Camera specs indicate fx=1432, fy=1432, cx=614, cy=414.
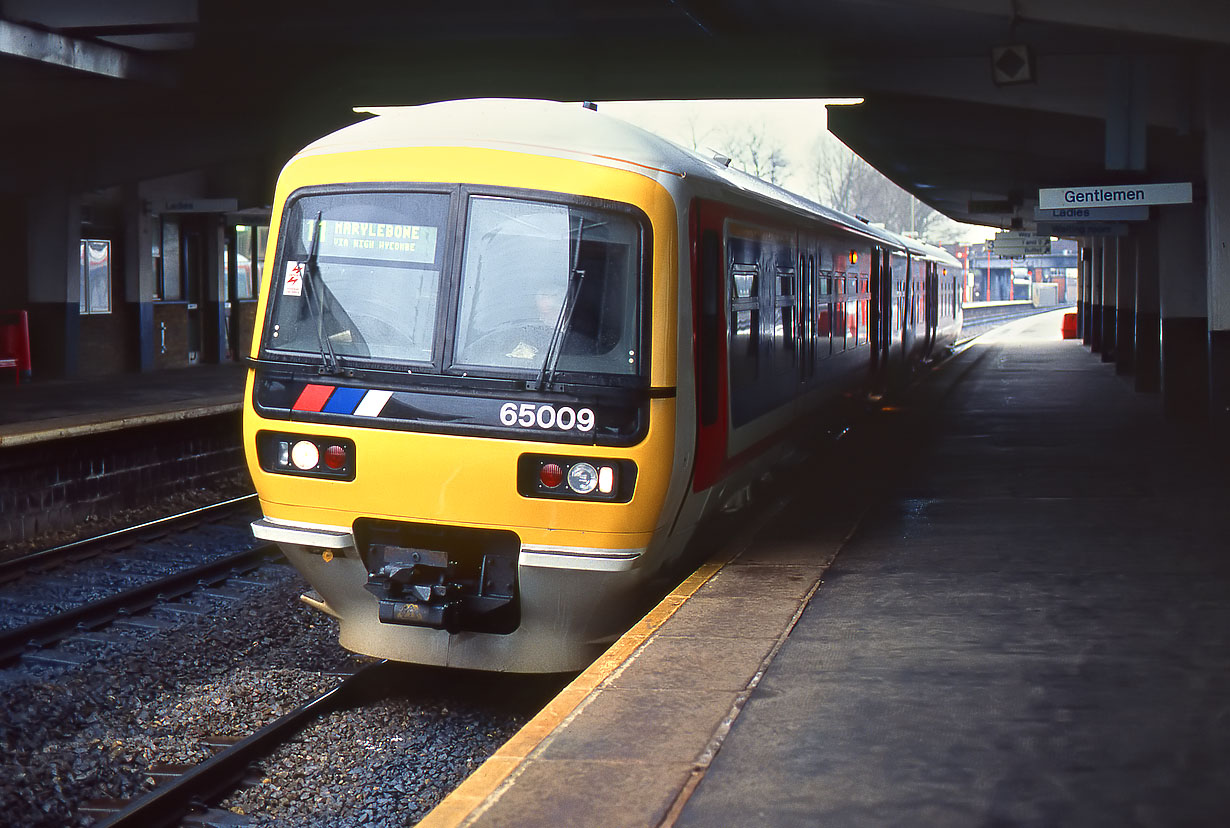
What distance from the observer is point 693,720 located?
4.68 metres

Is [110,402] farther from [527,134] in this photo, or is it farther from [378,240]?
[527,134]

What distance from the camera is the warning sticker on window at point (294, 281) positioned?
640cm

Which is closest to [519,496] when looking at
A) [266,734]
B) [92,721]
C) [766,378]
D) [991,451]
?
[266,734]

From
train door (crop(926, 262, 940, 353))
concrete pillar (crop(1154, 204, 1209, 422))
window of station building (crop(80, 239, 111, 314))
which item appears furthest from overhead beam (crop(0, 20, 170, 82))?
train door (crop(926, 262, 940, 353))

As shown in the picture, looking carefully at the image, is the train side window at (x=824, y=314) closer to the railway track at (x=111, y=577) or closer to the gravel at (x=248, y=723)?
the railway track at (x=111, y=577)

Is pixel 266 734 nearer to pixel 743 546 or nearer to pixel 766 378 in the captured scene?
pixel 743 546

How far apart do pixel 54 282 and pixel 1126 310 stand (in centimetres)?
1818

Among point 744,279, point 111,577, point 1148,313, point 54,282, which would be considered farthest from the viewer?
point 1148,313

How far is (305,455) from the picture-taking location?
6355mm

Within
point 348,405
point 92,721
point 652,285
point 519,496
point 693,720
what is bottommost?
point 92,721

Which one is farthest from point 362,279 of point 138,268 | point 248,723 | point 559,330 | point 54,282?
point 138,268

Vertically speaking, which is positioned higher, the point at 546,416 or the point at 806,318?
the point at 806,318

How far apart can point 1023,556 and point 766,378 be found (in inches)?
75.5

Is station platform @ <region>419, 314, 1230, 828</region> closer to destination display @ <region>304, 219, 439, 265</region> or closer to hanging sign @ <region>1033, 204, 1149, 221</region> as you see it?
destination display @ <region>304, 219, 439, 265</region>
